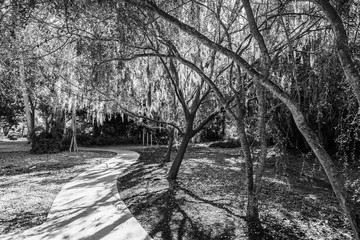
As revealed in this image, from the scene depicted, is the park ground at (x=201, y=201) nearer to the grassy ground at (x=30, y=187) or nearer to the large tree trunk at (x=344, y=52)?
the grassy ground at (x=30, y=187)

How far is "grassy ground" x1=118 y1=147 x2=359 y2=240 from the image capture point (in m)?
3.77

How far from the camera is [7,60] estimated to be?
5055 mm

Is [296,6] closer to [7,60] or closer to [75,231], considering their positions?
[75,231]

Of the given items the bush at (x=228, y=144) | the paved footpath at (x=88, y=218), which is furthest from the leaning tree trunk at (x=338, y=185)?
the bush at (x=228, y=144)

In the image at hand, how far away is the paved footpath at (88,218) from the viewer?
140 inches

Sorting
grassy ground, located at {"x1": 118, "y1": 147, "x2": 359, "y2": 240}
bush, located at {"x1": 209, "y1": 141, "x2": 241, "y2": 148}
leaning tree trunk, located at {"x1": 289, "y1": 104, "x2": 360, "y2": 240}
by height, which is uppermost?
bush, located at {"x1": 209, "y1": 141, "x2": 241, "y2": 148}

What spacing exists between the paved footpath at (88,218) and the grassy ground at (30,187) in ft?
0.69

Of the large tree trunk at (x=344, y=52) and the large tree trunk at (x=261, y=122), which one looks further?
the large tree trunk at (x=261, y=122)

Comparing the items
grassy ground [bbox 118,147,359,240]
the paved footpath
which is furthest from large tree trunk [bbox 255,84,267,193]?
the paved footpath

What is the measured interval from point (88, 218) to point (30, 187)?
3.03 meters

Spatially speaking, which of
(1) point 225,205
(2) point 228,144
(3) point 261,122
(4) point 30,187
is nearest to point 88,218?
(1) point 225,205

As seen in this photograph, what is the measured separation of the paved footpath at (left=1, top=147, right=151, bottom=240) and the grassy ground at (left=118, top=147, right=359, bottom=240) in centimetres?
21

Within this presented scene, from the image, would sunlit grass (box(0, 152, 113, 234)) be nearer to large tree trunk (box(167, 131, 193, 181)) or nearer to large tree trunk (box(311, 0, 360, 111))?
large tree trunk (box(167, 131, 193, 181))

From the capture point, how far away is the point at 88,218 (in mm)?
4145
